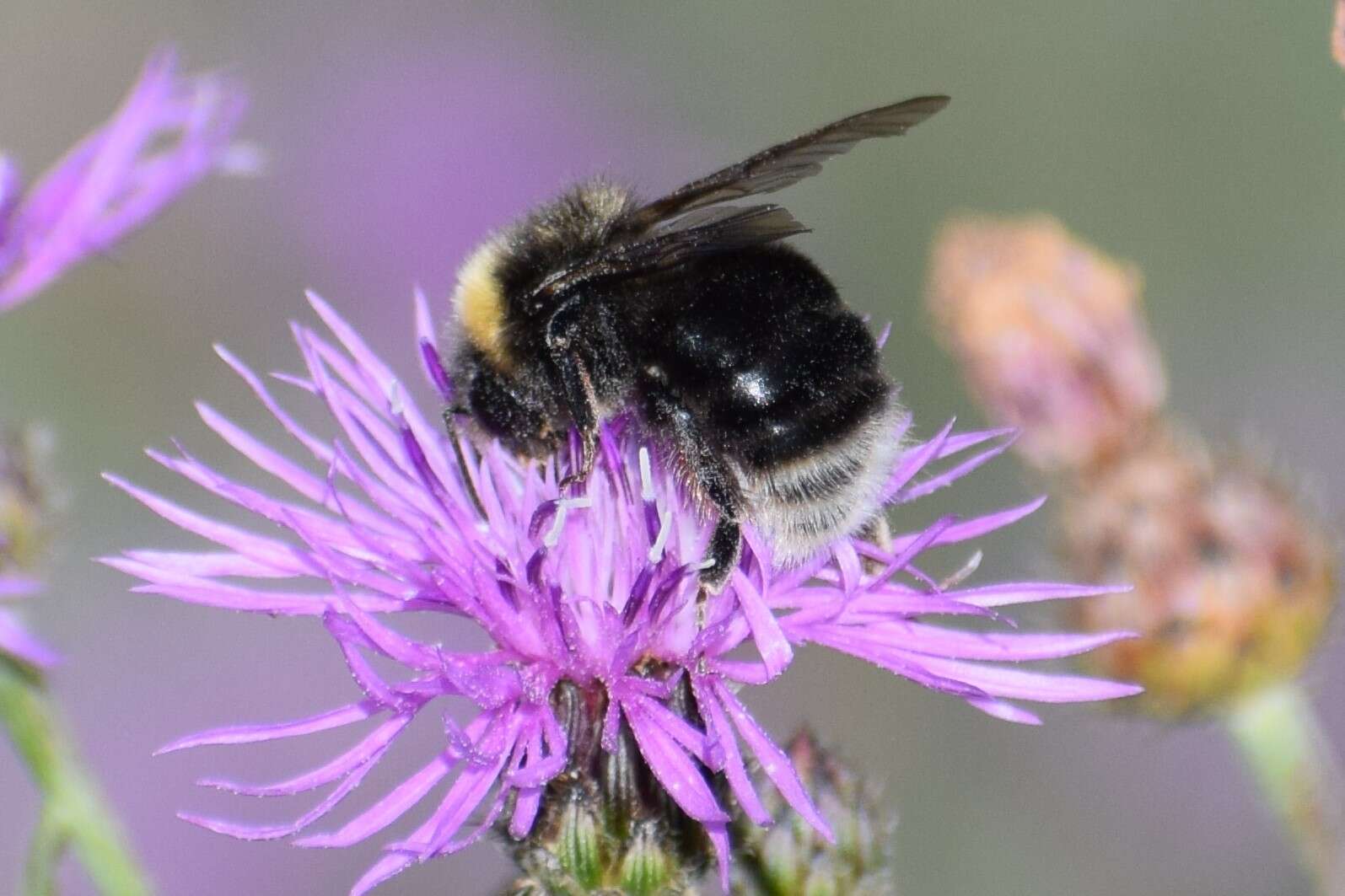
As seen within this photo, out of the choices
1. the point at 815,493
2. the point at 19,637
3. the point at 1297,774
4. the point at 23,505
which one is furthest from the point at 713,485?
the point at 1297,774

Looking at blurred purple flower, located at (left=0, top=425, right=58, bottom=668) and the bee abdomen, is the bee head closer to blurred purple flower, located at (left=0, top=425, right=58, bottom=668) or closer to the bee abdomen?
the bee abdomen

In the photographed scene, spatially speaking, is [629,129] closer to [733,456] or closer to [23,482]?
[23,482]

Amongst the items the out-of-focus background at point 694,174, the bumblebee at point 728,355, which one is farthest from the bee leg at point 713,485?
the out-of-focus background at point 694,174

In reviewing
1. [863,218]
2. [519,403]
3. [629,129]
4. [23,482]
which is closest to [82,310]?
[629,129]

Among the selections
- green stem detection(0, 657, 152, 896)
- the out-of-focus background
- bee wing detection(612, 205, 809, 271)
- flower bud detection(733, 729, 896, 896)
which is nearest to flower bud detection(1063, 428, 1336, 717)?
flower bud detection(733, 729, 896, 896)

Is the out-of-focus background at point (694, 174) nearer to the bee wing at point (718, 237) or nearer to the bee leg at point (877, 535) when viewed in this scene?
the bee leg at point (877, 535)

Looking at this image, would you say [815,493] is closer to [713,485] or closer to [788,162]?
[713,485]
